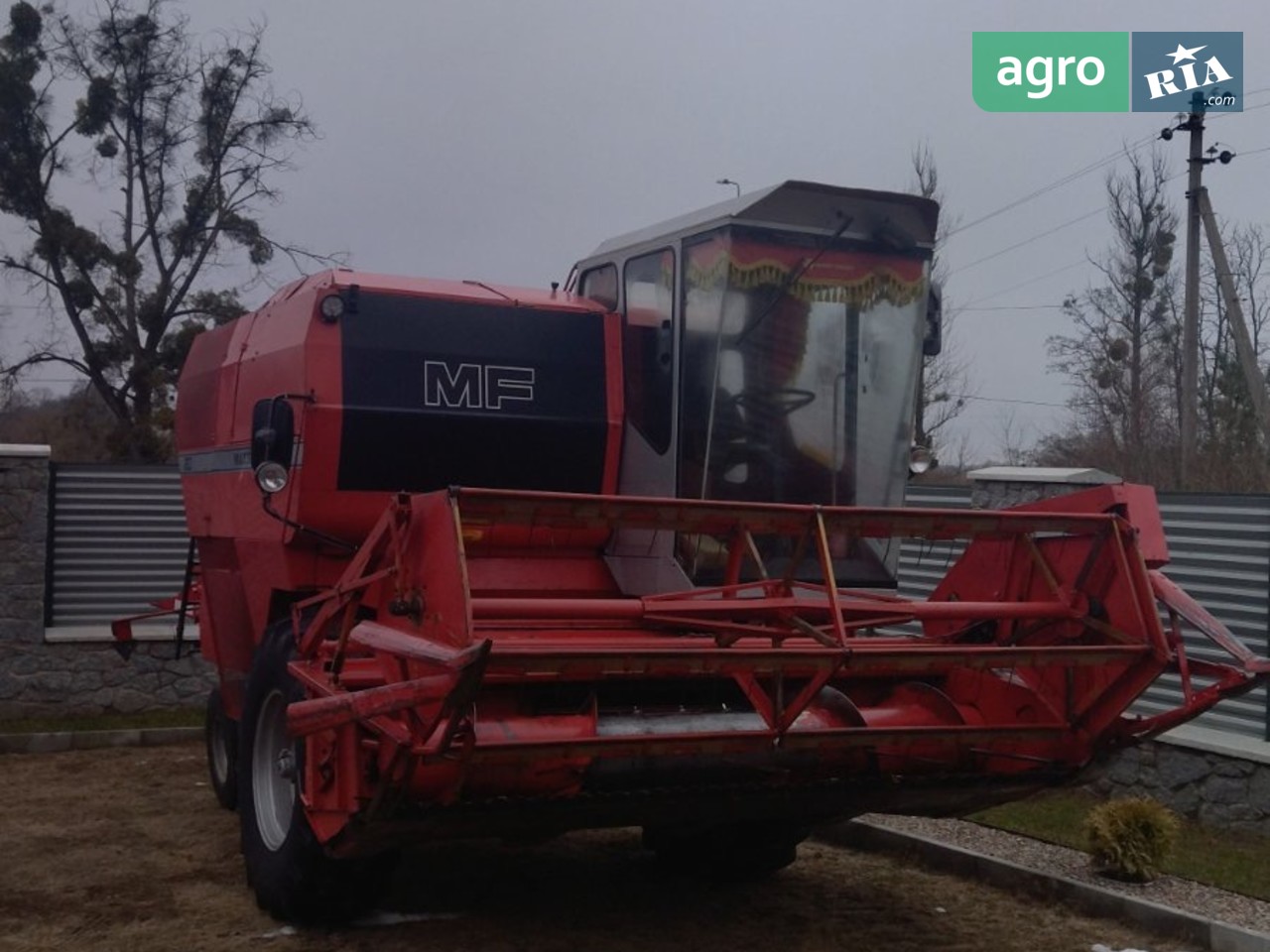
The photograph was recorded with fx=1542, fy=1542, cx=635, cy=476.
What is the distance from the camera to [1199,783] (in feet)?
28.6

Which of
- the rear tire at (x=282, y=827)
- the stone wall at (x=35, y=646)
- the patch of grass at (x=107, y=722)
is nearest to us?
the rear tire at (x=282, y=827)

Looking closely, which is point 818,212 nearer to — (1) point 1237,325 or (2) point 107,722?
(2) point 107,722

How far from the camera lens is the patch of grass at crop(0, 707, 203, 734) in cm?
1176

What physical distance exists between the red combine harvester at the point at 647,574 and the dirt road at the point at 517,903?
315mm

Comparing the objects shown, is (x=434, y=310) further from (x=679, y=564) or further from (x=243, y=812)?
(x=243, y=812)

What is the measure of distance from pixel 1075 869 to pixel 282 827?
379 centimetres

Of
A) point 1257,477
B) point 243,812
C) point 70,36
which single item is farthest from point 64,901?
point 70,36

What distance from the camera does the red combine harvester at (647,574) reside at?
535cm

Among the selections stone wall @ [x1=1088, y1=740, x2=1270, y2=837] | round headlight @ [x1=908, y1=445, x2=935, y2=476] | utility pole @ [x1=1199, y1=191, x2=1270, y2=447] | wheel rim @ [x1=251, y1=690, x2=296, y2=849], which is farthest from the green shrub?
utility pole @ [x1=1199, y1=191, x2=1270, y2=447]

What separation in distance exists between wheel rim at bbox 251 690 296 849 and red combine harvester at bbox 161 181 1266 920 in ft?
0.05

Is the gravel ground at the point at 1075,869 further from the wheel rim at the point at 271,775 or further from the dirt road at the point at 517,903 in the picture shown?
the wheel rim at the point at 271,775

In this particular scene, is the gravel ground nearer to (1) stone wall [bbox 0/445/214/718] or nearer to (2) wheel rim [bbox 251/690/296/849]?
(2) wheel rim [bbox 251/690/296/849]

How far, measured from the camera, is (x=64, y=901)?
699 cm

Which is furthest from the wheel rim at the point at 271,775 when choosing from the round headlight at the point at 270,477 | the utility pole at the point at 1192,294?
the utility pole at the point at 1192,294
